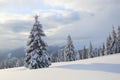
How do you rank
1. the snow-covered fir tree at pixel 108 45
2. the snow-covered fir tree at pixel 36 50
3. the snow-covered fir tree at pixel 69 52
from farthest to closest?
the snow-covered fir tree at pixel 108 45 → the snow-covered fir tree at pixel 69 52 → the snow-covered fir tree at pixel 36 50

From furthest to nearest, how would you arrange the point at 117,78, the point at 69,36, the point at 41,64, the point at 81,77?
the point at 69,36
the point at 41,64
the point at 81,77
the point at 117,78

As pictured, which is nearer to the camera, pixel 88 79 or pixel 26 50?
pixel 88 79

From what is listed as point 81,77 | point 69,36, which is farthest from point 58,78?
point 69,36

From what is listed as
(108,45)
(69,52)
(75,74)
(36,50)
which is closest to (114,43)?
(108,45)

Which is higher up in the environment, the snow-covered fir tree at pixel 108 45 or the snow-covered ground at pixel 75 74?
the snow-covered fir tree at pixel 108 45

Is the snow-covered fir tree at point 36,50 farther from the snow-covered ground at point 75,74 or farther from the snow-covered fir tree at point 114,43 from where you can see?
the snow-covered fir tree at point 114,43

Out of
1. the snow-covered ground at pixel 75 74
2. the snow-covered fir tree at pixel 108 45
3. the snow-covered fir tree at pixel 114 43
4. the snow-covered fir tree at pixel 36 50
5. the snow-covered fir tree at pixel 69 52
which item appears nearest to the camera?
the snow-covered ground at pixel 75 74

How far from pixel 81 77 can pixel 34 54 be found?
20.1 m

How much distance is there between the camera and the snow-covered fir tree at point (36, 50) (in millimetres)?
39000

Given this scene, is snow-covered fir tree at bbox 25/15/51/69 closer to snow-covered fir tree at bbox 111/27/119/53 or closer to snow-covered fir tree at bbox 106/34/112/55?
snow-covered fir tree at bbox 111/27/119/53

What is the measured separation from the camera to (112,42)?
8306cm

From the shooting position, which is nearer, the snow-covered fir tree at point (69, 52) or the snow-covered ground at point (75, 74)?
the snow-covered ground at point (75, 74)

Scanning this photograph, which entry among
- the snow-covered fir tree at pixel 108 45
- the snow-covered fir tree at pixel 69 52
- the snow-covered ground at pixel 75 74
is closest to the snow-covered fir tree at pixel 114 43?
the snow-covered fir tree at pixel 108 45

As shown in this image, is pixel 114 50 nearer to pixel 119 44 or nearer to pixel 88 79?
pixel 119 44
